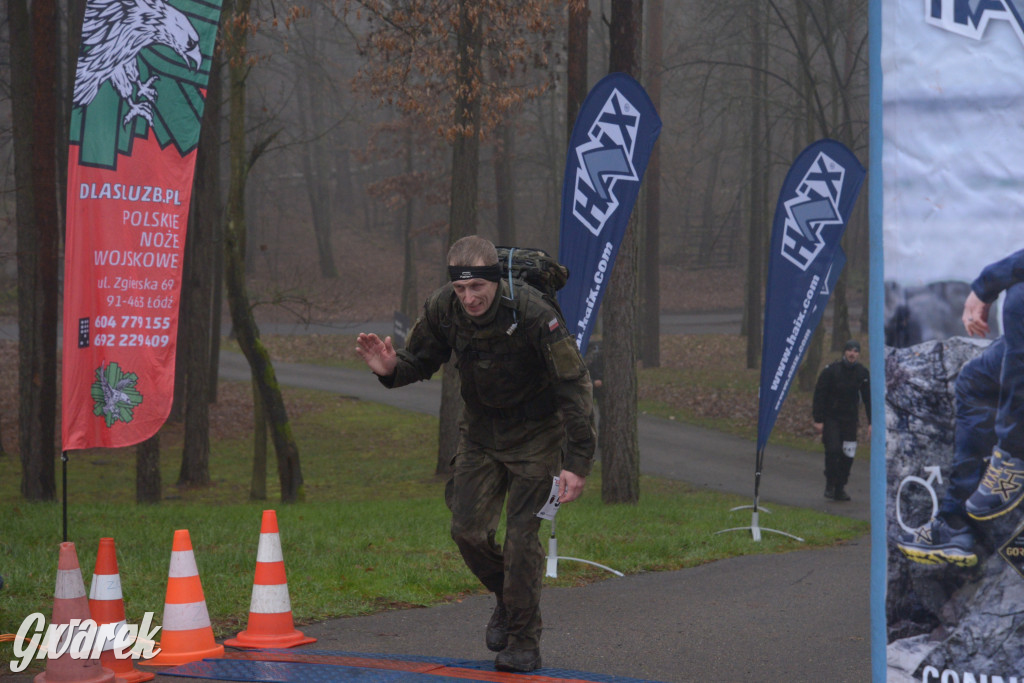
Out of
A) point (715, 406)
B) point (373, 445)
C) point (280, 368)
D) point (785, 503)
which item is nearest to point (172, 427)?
point (373, 445)

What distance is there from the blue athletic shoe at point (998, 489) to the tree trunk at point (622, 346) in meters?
9.78

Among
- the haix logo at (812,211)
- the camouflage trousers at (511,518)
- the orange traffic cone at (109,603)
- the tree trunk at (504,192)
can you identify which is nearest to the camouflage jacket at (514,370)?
the camouflage trousers at (511,518)

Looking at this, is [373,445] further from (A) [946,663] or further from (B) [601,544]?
(A) [946,663]

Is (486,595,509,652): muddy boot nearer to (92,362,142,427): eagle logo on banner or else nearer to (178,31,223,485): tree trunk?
(92,362,142,427): eagle logo on banner

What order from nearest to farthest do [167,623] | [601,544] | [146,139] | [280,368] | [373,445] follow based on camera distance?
[167,623], [146,139], [601,544], [373,445], [280,368]

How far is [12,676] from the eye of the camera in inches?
196

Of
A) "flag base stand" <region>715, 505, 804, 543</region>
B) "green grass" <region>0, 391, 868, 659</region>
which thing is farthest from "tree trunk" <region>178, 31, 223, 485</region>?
"flag base stand" <region>715, 505, 804, 543</region>

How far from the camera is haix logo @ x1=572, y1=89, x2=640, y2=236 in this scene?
8516mm

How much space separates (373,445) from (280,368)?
1027 centimetres

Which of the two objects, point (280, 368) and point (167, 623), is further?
point (280, 368)

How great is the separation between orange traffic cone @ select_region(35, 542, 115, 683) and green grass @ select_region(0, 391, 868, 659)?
Result: 819 mm

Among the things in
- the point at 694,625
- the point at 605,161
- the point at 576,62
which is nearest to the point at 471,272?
the point at 694,625

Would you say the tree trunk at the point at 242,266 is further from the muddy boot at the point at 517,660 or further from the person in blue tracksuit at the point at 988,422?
the person in blue tracksuit at the point at 988,422

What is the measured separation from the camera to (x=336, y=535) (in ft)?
31.4
